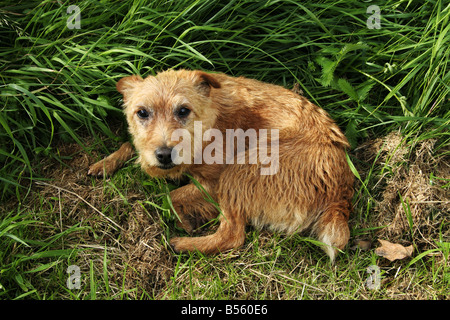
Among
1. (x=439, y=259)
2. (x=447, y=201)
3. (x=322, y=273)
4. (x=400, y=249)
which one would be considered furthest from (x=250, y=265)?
(x=447, y=201)

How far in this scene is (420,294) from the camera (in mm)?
3037

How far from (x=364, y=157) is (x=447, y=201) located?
0.77 metres

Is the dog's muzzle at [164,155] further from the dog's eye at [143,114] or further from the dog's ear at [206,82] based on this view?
the dog's ear at [206,82]

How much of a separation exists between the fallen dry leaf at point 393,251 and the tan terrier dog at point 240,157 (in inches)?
12.9

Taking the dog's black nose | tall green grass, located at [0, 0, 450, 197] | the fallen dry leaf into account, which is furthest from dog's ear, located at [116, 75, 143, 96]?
the fallen dry leaf

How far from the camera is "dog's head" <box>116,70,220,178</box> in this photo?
3.01m

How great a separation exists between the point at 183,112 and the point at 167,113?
129 mm

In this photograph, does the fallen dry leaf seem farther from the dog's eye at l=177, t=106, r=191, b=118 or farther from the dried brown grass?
the dog's eye at l=177, t=106, r=191, b=118

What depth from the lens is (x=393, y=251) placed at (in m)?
3.20

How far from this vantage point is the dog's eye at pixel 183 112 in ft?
10.4

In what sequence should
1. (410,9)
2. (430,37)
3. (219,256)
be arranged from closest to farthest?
1. (219,256)
2. (430,37)
3. (410,9)

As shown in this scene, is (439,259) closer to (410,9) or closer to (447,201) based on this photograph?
(447,201)

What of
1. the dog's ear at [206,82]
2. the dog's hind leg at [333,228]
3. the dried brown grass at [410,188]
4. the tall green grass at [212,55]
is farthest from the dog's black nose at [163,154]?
the dried brown grass at [410,188]

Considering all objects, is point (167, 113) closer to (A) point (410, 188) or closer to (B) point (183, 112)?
(B) point (183, 112)
